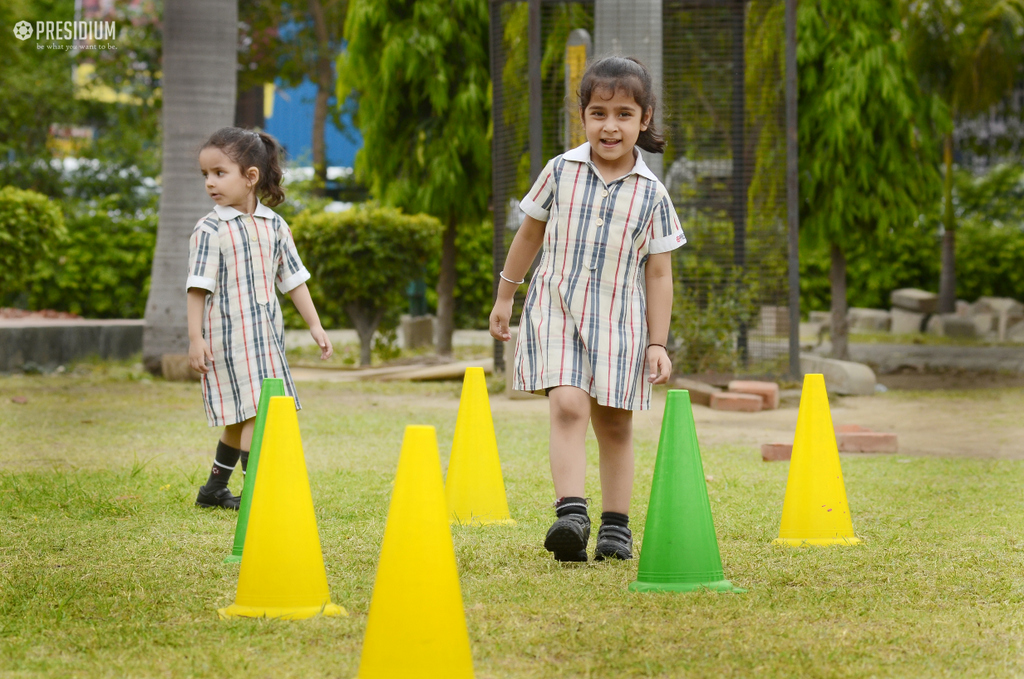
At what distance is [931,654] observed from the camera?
248 cm

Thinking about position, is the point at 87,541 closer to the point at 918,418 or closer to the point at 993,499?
the point at 993,499

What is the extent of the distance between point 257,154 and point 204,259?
463 mm

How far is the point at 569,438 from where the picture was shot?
339cm

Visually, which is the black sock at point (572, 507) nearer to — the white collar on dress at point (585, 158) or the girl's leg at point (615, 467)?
the girl's leg at point (615, 467)

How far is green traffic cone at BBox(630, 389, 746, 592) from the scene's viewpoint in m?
3.00

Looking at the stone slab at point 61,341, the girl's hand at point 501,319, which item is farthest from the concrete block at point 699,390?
the stone slab at point 61,341

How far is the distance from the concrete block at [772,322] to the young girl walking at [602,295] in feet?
21.7

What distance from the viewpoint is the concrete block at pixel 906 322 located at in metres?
18.8

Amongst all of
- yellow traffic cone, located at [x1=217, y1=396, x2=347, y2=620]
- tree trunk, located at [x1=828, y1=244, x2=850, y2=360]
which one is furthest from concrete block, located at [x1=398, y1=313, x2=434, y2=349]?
yellow traffic cone, located at [x1=217, y1=396, x2=347, y2=620]

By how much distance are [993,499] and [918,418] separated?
3448 mm

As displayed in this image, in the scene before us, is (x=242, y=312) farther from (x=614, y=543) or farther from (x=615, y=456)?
(x=614, y=543)

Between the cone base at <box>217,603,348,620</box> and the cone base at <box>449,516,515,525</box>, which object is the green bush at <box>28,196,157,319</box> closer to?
Result: the cone base at <box>449,516,515,525</box>

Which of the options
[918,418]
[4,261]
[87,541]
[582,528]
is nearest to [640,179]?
[582,528]

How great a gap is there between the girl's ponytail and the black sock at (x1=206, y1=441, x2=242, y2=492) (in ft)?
3.22
